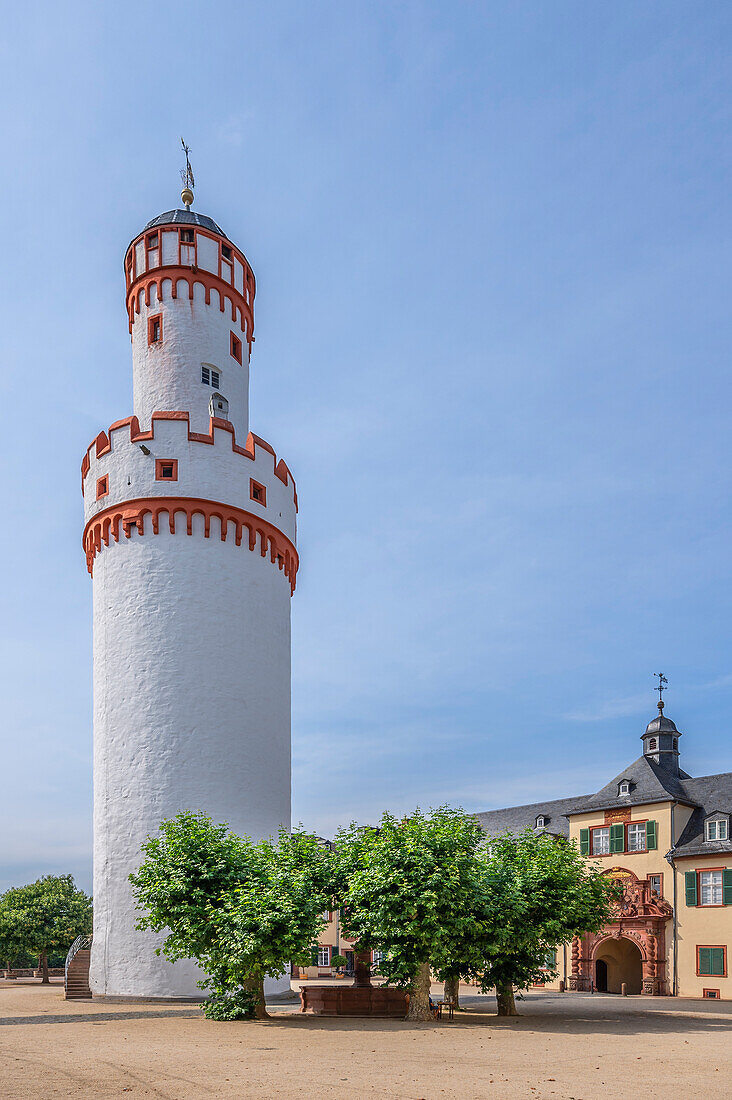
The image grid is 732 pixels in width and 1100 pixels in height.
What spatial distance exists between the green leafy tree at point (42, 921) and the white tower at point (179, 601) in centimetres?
2624

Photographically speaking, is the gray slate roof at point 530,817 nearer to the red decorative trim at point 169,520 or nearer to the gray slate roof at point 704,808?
the gray slate roof at point 704,808

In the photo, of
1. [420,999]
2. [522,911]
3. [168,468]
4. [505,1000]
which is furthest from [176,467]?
[505,1000]

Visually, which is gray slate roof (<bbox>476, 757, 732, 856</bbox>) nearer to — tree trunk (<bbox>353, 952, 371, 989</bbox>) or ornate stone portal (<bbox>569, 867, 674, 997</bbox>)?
ornate stone portal (<bbox>569, 867, 674, 997</bbox>)

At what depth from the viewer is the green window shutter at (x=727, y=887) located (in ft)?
139

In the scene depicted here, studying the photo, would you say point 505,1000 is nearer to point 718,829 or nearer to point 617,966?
point 718,829

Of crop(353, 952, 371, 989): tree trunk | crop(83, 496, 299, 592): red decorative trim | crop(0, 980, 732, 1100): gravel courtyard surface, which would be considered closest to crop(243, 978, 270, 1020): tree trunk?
crop(0, 980, 732, 1100): gravel courtyard surface

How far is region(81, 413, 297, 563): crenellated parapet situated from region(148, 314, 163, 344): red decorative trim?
13.6ft

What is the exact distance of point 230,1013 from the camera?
23.4m

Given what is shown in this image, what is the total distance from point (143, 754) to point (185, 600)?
541 cm

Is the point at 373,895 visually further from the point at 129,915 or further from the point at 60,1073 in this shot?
the point at 129,915

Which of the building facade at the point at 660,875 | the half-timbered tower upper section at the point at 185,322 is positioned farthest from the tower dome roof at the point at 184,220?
the building facade at the point at 660,875

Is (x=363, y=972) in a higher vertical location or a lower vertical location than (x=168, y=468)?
lower

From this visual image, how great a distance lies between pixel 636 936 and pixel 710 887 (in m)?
4.51

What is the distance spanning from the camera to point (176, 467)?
110 ft
